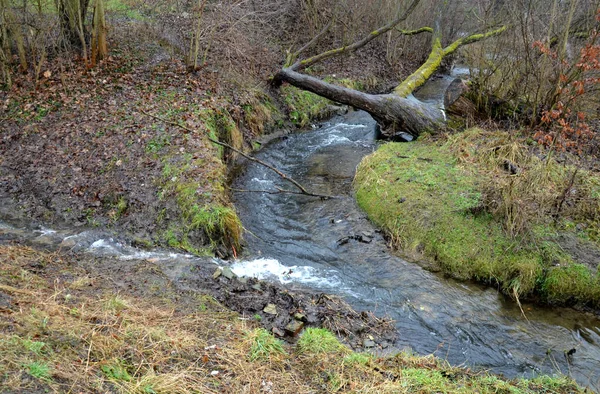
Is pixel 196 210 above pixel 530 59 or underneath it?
underneath

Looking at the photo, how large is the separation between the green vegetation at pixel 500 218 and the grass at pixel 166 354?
1.94m

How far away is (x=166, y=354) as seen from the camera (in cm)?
359

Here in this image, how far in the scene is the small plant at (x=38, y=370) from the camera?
2859 millimetres

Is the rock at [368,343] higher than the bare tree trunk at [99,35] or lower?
lower

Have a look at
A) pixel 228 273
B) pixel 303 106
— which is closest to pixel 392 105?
pixel 303 106

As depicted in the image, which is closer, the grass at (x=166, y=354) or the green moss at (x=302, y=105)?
the grass at (x=166, y=354)

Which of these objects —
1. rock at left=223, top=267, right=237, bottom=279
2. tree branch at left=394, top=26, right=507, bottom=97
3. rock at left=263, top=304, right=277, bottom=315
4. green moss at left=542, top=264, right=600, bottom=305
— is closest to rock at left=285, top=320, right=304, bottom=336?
rock at left=263, top=304, right=277, bottom=315

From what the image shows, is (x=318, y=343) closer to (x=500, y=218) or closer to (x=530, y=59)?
(x=500, y=218)

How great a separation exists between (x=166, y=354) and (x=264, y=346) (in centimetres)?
95

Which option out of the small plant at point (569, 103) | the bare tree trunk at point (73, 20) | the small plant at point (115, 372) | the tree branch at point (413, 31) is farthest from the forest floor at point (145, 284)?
the tree branch at point (413, 31)

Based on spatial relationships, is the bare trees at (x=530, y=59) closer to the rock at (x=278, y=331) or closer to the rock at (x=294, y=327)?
the rock at (x=294, y=327)

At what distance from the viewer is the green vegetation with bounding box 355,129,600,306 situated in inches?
240

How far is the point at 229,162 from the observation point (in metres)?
10.1

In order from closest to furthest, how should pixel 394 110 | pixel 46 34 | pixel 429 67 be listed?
1. pixel 46 34
2. pixel 394 110
3. pixel 429 67
